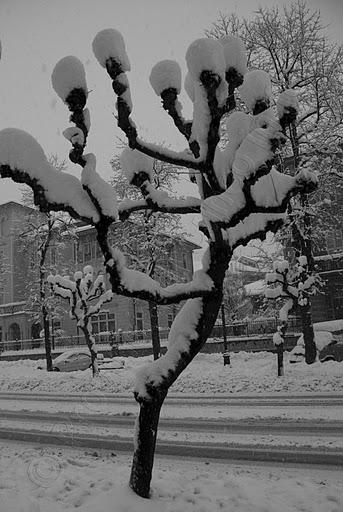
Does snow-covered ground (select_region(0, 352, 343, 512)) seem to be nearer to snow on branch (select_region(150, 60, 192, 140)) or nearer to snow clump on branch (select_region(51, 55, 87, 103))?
snow clump on branch (select_region(51, 55, 87, 103))

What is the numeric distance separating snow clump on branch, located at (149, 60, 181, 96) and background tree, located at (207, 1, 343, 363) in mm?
12684

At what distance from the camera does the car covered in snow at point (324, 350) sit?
55.9 ft

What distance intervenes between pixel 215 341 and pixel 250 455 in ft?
63.8

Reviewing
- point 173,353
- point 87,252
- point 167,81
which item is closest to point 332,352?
point 173,353

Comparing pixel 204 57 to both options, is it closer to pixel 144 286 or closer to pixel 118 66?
pixel 118 66

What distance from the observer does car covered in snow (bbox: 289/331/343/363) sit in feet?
55.9

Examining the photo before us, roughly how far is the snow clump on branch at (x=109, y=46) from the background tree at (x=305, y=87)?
13345mm

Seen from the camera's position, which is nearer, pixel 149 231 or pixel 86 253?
pixel 149 231

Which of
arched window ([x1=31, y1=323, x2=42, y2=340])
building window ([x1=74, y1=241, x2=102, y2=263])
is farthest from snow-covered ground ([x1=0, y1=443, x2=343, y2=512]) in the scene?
arched window ([x1=31, y1=323, x2=42, y2=340])

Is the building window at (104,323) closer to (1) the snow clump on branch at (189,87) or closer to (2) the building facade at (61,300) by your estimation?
(2) the building facade at (61,300)

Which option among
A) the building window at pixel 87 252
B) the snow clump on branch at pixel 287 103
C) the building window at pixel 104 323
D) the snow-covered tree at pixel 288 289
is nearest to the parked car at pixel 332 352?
the snow-covered tree at pixel 288 289

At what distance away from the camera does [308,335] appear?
16.3 meters

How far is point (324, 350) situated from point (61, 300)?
26.9 m

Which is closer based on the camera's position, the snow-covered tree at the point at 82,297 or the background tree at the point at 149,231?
the snow-covered tree at the point at 82,297
